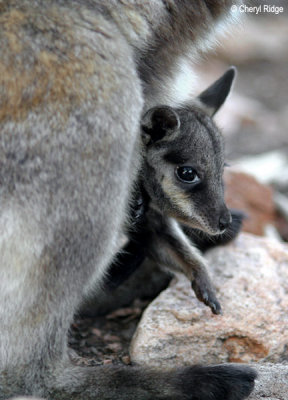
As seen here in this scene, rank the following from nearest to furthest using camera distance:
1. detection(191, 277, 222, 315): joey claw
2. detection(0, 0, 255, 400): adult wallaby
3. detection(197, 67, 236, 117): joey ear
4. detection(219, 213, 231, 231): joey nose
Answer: detection(0, 0, 255, 400): adult wallaby < detection(219, 213, 231, 231): joey nose < detection(191, 277, 222, 315): joey claw < detection(197, 67, 236, 117): joey ear

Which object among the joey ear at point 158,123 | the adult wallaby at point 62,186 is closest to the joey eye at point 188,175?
the joey ear at point 158,123

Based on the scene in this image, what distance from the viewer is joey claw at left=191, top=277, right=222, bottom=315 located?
437cm

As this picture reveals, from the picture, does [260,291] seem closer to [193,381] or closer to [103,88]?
[193,381]

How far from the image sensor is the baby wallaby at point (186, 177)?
420 centimetres

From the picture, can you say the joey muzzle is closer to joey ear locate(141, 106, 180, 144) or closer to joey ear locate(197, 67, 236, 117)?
joey ear locate(141, 106, 180, 144)

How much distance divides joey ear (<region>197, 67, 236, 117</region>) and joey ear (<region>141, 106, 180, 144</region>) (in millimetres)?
701

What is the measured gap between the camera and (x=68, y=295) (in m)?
3.46

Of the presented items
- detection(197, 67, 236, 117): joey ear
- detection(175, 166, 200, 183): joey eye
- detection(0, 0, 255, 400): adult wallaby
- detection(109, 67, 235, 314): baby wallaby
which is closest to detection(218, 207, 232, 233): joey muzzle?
detection(109, 67, 235, 314): baby wallaby

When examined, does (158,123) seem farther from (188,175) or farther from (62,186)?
(62,186)

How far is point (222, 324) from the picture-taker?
4352 mm

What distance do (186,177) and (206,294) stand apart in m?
0.79

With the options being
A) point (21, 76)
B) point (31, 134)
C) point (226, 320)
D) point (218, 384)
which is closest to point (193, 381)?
point (218, 384)

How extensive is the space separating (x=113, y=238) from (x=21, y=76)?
97 cm

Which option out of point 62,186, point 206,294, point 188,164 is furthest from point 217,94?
point 62,186
